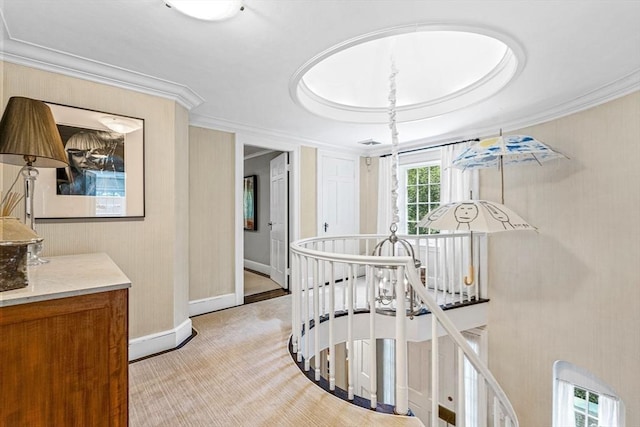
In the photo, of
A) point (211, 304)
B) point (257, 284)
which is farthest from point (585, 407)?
point (257, 284)

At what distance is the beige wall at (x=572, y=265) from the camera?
254 centimetres

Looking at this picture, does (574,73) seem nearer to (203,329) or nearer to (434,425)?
(434,425)

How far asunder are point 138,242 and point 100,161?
26.8 inches

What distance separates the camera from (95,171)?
2.21 metres

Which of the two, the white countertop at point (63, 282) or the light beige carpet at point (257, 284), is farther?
the light beige carpet at point (257, 284)

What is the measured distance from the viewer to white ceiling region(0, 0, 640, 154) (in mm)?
1589

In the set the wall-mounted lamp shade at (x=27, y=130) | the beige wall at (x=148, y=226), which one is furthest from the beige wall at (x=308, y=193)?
the wall-mounted lamp shade at (x=27, y=130)

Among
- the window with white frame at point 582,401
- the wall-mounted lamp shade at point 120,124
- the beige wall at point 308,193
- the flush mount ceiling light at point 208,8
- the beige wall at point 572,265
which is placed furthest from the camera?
the beige wall at point 308,193

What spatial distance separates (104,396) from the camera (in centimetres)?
108

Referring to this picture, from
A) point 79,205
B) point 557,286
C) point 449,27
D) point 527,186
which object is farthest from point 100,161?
point 557,286

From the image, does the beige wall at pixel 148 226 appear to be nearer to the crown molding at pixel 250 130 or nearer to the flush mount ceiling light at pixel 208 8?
the crown molding at pixel 250 130

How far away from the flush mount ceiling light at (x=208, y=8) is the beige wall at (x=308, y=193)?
2687 millimetres

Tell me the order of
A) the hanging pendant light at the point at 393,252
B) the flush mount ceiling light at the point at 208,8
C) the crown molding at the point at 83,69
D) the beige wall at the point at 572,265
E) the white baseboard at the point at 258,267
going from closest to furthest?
the flush mount ceiling light at the point at 208,8
the crown molding at the point at 83,69
the hanging pendant light at the point at 393,252
the beige wall at the point at 572,265
the white baseboard at the point at 258,267

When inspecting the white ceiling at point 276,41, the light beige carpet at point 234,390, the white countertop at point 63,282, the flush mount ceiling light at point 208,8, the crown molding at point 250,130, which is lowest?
the light beige carpet at point 234,390
